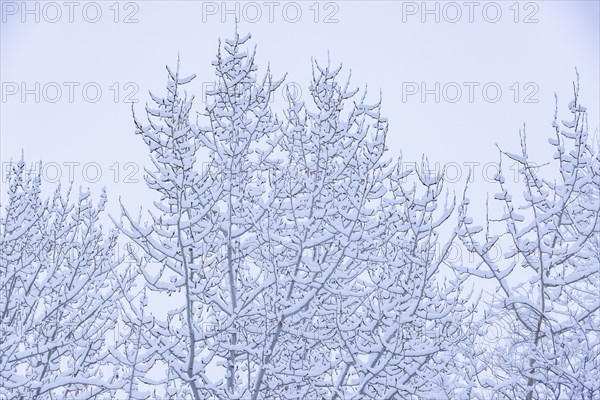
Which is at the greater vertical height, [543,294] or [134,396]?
[543,294]

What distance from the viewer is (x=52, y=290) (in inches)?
341

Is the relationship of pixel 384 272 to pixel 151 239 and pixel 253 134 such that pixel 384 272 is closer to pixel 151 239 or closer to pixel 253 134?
pixel 253 134

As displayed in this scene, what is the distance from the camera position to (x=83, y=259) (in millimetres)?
8836

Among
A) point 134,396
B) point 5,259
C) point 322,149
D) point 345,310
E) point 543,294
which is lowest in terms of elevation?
point 134,396

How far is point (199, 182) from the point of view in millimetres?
7605

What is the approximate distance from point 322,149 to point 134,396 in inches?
131

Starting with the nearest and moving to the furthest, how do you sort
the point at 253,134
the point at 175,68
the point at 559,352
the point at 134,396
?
the point at 559,352
the point at 134,396
the point at 175,68
the point at 253,134

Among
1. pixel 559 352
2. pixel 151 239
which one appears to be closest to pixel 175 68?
pixel 151 239

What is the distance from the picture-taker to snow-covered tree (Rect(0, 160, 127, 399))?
7.95 meters

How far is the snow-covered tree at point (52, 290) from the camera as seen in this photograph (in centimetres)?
795

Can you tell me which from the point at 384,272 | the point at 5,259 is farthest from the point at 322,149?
the point at 5,259

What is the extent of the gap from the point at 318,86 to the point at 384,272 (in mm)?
2275

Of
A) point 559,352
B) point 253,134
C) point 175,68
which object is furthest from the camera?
point 253,134

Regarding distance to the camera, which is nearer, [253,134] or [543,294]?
[543,294]
